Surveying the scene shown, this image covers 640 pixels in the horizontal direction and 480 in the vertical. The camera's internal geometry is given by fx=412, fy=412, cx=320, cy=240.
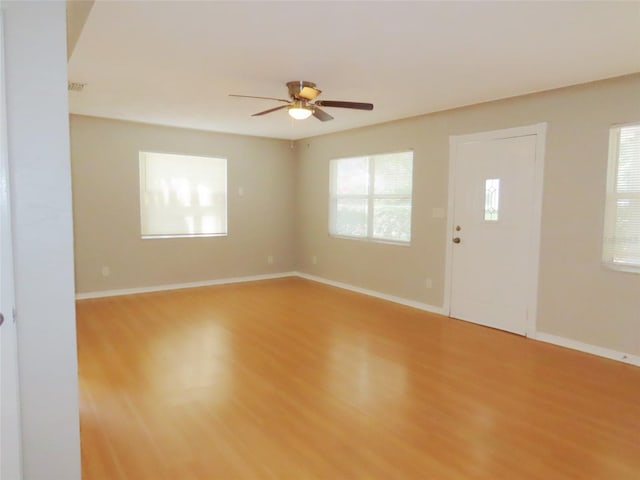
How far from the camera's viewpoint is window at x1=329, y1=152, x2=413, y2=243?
5.36 meters

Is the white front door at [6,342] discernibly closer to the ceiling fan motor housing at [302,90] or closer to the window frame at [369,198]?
the ceiling fan motor housing at [302,90]

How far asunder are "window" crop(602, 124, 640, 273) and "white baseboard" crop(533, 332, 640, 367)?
0.72 metres

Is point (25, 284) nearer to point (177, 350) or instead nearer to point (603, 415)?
A: point (177, 350)

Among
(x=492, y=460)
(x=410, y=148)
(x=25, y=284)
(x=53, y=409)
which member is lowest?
(x=492, y=460)

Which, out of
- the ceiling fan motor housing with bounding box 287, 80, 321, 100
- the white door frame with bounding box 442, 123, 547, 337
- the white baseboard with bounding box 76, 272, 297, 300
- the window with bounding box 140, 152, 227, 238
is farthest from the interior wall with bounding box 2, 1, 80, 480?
the window with bounding box 140, 152, 227, 238

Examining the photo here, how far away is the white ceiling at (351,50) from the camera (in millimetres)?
2252

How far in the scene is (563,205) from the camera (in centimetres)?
378

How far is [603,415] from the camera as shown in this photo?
2.57 m

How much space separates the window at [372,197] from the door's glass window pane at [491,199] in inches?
42.2

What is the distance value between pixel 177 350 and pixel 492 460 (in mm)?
2594

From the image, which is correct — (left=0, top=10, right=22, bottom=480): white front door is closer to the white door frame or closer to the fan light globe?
the fan light globe

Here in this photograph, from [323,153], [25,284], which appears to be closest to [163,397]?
[25,284]

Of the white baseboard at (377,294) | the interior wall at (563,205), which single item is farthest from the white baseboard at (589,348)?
the white baseboard at (377,294)

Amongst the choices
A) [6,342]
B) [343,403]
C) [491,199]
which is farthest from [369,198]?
[6,342]
